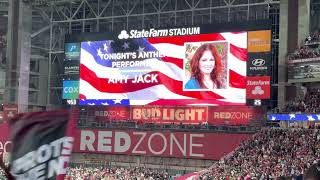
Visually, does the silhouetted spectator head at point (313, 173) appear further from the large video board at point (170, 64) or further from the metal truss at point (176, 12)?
the metal truss at point (176, 12)

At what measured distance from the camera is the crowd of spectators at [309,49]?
35906 millimetres

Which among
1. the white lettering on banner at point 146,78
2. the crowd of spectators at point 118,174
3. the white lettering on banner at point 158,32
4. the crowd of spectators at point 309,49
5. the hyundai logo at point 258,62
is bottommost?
the crowd of spectators at point 118,174

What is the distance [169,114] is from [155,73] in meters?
3.14

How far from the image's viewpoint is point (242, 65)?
38.9m

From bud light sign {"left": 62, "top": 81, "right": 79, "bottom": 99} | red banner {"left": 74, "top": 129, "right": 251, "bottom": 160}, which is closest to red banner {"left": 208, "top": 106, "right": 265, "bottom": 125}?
red banner {"left": 74, "top": 129, "right": 251, "bottom": 160}

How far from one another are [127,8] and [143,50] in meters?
6.33

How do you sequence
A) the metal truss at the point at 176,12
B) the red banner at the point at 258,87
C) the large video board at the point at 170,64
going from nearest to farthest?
the red banner at the point at 258,87
the large video board at the point at 170,64
the metal truss at the point at 176,12

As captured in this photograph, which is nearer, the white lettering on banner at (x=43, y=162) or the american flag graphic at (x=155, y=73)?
the white lettering on banner at (x=43, y=162)

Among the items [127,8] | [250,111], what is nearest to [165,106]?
[250,111]

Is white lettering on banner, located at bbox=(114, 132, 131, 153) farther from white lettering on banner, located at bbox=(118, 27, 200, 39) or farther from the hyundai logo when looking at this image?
the hyundai logo

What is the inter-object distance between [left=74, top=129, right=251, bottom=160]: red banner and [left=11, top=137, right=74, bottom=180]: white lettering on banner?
33051 millimetres

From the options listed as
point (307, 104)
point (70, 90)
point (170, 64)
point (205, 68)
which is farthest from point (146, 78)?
point (307, 104)

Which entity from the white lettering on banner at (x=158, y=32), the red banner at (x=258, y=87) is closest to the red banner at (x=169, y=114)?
the red banner at (x=258, y=87)

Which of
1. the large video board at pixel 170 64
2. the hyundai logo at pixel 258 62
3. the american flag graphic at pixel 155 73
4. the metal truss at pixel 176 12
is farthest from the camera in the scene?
the metal truss at pixel 176 12
